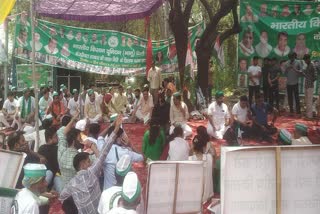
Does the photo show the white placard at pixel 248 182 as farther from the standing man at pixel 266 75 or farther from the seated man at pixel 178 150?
the standing man at pixel 266 75

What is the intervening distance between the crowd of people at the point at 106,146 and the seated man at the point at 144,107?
3 centimetres

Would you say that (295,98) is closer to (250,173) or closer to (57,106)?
(57,106)

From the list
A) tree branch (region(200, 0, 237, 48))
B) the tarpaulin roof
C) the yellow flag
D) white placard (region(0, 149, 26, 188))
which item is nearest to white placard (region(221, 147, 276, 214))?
white placard (region(0, 149, 26, 188))

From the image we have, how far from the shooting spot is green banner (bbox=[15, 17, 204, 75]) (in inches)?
549

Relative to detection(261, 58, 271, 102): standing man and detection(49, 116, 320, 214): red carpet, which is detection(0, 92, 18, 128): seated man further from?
detection(261, 58, 271, 102): standing man

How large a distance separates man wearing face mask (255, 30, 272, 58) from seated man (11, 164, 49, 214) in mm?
10504

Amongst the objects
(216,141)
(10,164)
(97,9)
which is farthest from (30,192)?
(216,141)

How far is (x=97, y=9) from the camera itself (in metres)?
9.26

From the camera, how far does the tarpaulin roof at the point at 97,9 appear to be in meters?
8.64

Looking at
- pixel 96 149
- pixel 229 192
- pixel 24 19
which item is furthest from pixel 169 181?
pixel 24 19

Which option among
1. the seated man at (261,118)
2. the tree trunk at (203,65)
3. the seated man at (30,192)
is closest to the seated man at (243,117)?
the seated man at (261,118)

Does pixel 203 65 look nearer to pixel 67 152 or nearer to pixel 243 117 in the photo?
pixel 243 117

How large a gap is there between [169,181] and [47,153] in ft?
7.28

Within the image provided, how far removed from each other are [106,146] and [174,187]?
2.81ft
